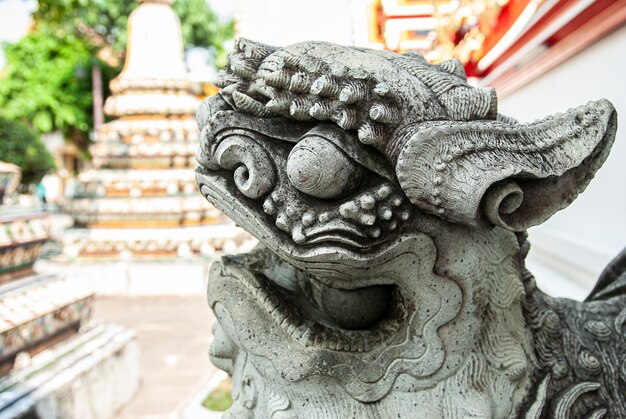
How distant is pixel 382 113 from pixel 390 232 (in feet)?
0.59

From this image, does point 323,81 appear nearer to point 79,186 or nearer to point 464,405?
point 464,405

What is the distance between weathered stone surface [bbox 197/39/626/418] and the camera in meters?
0.77

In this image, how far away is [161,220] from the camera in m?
5.08

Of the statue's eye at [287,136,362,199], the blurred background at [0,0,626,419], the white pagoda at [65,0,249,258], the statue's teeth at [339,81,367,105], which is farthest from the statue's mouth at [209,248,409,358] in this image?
the white pagoda at [65,0,249,258]

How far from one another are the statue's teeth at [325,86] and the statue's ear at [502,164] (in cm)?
12

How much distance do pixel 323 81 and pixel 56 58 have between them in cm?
1615

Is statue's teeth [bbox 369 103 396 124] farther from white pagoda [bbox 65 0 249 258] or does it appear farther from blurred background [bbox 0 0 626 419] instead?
white pagoda [bbox 65 0 249 258]

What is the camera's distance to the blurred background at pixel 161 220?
6.59 feet

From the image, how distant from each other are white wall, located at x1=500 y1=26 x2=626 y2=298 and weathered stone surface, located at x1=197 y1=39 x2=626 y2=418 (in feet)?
3.44

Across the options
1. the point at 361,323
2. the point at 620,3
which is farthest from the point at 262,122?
the point at 620,3

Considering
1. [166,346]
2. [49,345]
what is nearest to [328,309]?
[49,345]

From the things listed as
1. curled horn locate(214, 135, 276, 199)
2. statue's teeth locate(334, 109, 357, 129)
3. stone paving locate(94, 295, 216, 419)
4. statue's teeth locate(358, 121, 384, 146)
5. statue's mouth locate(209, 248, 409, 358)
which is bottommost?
stone paving locate(94, 295, 216, 419)

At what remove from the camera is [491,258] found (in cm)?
88

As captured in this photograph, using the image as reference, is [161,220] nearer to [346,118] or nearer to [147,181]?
[147,181]
